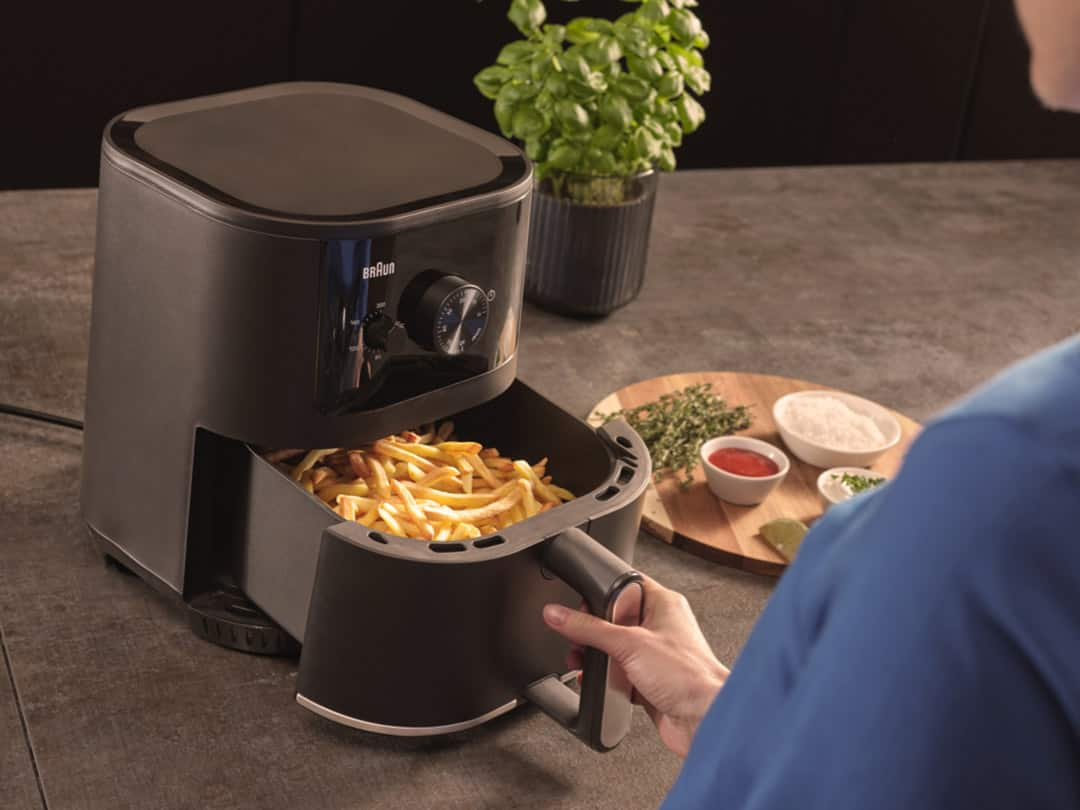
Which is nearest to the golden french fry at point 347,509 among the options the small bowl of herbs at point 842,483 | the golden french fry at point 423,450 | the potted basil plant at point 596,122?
the golden french fry at point 423,450

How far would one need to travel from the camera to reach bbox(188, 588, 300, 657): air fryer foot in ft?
3.80

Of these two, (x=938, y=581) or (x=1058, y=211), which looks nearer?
(x=938, y=581)

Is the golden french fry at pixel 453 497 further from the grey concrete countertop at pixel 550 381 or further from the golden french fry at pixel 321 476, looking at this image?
the grey concrete countertop at pixel 550 381

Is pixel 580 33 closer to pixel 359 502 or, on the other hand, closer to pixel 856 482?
pixel 856 482

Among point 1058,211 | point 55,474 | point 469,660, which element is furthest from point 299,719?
point 1058,211

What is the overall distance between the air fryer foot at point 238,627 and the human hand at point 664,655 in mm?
256

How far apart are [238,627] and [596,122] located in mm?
787

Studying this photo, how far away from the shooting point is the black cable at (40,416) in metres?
1.44

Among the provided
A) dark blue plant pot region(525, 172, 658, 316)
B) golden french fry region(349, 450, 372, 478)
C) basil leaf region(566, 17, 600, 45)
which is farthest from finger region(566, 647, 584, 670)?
basil leaf region(566, 17, 600, 45)

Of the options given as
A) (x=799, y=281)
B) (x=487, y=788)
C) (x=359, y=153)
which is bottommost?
(x=487, y=788)

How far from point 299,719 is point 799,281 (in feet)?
3.70

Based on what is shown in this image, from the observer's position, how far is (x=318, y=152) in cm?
114

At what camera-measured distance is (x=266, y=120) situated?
3.91 ft

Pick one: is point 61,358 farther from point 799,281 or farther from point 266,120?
point 799,281
